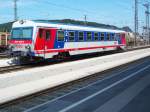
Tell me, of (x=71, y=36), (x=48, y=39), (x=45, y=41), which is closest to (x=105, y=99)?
(x=45, y=41)

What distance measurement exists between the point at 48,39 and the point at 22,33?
1.85 meters

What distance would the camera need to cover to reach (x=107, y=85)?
46.9ft

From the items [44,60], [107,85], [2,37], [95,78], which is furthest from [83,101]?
→ [2,37]

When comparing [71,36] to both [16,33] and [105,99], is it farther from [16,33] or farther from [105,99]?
→ [105,99]

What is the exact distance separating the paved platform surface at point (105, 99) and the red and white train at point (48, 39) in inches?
352

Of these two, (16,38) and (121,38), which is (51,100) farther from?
(121,38)

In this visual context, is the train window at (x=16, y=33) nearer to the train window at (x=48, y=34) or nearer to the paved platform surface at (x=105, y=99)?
the train window at (x=48, y=34)

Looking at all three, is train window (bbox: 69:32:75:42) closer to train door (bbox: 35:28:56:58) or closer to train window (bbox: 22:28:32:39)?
train door (bbox: 35:28:56:58)

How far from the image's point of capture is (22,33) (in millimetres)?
23859

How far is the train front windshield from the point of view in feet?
75.7

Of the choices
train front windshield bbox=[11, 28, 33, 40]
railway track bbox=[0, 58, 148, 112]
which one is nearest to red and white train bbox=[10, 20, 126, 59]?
train front windshield bbox=[11, 28, 33, 40]

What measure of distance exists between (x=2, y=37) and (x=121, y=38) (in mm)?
15216

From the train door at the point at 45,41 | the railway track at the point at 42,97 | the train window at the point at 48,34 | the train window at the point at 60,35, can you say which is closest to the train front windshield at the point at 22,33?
the train door at the point at 45,41

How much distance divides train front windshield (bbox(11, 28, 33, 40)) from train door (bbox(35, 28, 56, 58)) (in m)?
0.65
